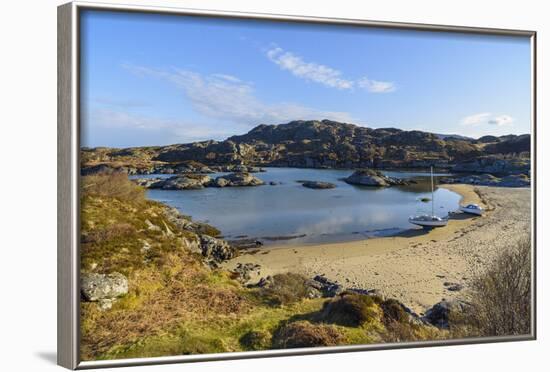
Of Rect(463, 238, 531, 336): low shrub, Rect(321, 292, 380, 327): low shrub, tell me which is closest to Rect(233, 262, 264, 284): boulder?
Rect(321, 292, 380, 327): low shrub

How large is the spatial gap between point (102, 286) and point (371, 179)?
Result: 3.48m

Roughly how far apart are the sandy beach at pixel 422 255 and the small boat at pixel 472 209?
70mm

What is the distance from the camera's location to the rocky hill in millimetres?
6184

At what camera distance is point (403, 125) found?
692 centimetres

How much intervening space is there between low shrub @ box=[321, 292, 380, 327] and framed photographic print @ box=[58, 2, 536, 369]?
18 millimetres

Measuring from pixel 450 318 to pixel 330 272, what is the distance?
1682mm

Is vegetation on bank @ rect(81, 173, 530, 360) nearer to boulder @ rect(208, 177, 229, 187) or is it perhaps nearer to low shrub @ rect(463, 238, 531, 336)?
low shrub @ rect(463, 238, 531, 336)

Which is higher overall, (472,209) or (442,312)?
(472,209)

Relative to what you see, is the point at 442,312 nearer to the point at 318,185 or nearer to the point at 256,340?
the point at 318,185

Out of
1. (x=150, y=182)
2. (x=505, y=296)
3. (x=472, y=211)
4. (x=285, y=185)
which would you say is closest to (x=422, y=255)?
(x=472, y=211)

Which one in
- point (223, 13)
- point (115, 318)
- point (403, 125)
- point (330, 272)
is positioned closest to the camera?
point (115, 318)

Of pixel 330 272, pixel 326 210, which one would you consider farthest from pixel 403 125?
pixel 330 272

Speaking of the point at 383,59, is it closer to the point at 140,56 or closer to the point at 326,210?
the point at 326,210

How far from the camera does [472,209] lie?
7.11 meters
